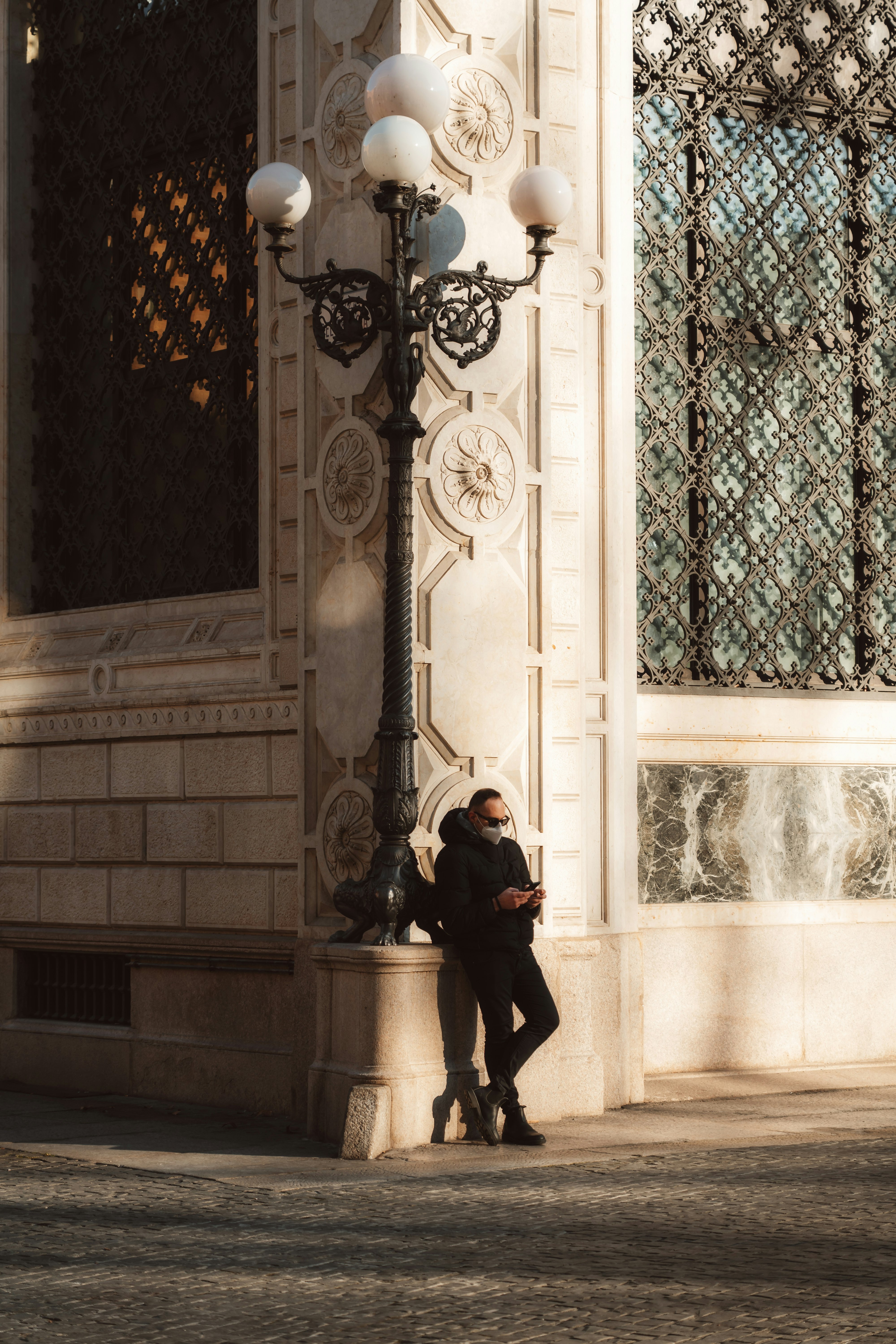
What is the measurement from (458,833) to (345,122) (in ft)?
15.2

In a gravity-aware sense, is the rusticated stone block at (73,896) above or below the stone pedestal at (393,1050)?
above

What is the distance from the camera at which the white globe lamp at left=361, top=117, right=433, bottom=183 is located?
10.4 m

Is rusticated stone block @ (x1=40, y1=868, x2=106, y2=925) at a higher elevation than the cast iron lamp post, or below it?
below

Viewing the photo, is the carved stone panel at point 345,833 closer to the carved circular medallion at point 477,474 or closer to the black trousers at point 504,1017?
the black trousers at point 504,1017

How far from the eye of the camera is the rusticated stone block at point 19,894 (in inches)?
583

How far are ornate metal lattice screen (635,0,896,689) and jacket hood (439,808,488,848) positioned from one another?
10.0 ft

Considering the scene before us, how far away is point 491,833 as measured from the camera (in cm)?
1095

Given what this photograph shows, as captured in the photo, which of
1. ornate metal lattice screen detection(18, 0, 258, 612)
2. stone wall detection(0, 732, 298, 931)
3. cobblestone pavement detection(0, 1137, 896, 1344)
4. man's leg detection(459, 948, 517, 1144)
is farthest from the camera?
ornate metal lattice screen detection(18, 0, 258, 612)

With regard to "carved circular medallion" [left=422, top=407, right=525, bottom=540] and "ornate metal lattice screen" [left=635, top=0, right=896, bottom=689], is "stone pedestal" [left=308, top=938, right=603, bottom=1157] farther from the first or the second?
"ornate metal lattice screen" [left=635, top=0, right=896, bottom=689]

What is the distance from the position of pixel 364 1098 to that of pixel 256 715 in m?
3.22

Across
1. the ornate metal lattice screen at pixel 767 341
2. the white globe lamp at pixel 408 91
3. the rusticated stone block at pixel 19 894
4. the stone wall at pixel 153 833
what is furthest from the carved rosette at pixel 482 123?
the rusticated stone block at pixel 19 894

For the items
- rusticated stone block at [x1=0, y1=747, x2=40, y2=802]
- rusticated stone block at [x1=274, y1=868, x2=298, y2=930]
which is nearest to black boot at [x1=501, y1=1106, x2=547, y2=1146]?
rusticated stone block at [x1=274, y1=868, x2=298, y2=930]

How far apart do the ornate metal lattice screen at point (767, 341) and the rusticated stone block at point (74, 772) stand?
406 cm

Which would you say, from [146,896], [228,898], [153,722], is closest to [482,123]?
[153,722]
